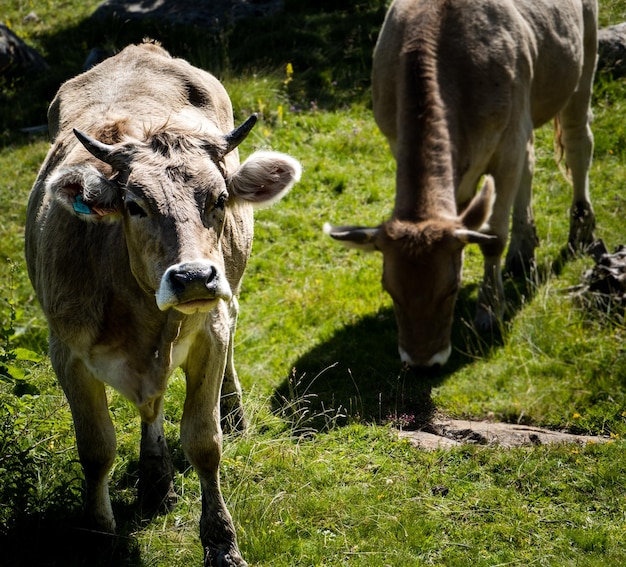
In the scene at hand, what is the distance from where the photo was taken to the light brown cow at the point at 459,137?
7301mm

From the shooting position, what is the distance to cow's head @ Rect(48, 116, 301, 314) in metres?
4.26

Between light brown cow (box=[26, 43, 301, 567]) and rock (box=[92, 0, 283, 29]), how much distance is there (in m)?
10.0

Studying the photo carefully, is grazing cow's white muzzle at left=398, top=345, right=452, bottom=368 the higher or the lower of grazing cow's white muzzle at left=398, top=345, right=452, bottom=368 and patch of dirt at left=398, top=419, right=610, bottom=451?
the higher

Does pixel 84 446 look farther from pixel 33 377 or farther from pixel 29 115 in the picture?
pixel 29 115

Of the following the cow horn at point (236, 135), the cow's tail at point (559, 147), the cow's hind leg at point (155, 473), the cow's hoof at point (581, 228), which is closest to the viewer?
the cow horn at point (236, 135)

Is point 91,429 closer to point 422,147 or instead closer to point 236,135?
point 236,135

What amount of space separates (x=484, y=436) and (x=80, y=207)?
3.64 m

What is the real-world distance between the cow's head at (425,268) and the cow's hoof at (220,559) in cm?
274

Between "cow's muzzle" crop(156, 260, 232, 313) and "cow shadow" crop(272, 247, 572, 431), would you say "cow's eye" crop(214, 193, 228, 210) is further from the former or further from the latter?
"cow shadow" crop(272, 247, 572, 431)

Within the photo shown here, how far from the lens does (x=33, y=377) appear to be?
723 centimetres

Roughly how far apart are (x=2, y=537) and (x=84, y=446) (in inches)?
28.0

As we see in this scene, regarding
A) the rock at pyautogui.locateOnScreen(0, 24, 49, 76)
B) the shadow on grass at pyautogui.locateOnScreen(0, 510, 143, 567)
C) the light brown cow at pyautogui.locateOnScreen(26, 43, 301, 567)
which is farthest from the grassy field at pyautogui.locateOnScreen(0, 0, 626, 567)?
the rock at pyautogui.locateOnScreen(0, 24, 49, 76)

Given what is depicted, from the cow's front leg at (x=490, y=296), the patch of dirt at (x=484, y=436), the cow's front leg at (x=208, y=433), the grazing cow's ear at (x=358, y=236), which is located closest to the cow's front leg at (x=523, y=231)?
the cow's front leg at (x=490, y=296)

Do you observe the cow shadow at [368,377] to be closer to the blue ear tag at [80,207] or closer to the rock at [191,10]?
the blue ear tag at [80,207]
